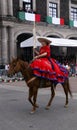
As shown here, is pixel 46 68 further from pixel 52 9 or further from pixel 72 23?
pixel 72 23

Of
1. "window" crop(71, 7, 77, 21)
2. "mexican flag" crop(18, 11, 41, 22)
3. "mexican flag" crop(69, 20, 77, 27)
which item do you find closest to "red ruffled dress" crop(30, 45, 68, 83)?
"mexican flag" crop(18, 11, 41, 22)

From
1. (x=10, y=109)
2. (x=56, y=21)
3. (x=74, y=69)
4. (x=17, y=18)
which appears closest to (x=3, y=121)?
(x=10, y=109)

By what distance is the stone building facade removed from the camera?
1393 inches

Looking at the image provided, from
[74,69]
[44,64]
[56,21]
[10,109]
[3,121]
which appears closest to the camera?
[3,121]

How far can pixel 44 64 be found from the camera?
1126 cm

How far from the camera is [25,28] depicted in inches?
1484

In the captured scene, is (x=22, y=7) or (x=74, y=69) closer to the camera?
(x=74, y=69)

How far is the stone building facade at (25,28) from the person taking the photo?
116ft

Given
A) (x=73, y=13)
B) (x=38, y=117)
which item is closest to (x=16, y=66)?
(x=38, y=117)

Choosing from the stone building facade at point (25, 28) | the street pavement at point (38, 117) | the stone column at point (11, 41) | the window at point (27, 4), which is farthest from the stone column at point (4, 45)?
the street pavement at point (38, 117)

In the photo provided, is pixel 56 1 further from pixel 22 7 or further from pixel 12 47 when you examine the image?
pixel 12 47

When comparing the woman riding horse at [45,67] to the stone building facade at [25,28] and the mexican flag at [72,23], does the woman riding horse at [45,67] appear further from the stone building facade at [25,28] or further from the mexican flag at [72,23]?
the mexican flag at [72,23]

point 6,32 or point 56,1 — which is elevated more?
point 56,1

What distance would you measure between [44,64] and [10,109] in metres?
1.96
